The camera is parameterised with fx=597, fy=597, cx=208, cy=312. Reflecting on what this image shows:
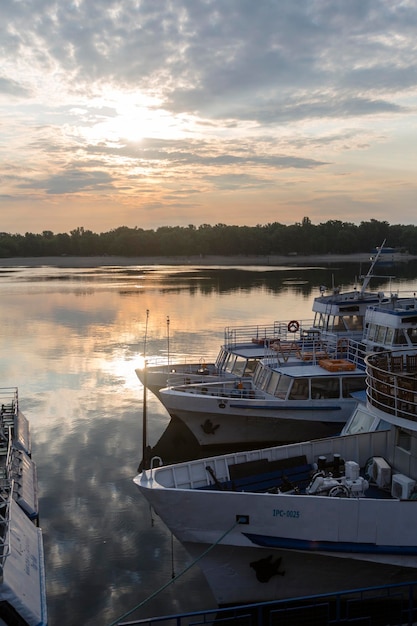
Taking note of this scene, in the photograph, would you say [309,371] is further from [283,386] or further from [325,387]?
[283,386]

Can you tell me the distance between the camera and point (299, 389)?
27.1 metres

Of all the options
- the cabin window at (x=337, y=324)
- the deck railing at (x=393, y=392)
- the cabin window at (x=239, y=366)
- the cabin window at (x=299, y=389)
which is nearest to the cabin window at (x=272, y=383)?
the cabin window at (x=299, y=389)

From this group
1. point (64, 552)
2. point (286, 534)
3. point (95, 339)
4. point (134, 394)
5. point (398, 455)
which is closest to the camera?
point (286, 534)

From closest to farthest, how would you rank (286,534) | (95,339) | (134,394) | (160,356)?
1. (286,534)
2. (134,394)
3. (160,356)
4. (95,339)

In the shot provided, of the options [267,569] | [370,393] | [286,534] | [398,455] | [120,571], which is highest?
[370,393]

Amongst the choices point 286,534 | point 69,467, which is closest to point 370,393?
point 286,534

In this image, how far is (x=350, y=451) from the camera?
17359mm

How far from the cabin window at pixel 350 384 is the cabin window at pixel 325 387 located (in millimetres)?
283

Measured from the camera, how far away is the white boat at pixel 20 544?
13.5 meters

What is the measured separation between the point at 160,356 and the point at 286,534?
1367 inches

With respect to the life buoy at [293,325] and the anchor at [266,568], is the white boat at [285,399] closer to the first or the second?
the life buoy at [293,325]

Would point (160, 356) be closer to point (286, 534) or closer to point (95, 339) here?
point (95, 339)

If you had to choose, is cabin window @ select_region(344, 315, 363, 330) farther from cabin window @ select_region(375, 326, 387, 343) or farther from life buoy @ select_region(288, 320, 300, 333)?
cabin window @ select_region(375, 326, 387, 343)

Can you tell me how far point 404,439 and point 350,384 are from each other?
37.0ft
